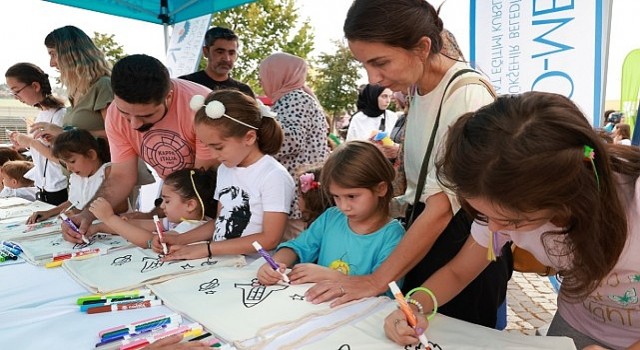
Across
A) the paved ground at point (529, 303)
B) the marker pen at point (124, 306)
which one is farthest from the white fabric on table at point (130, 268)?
the paved ground at point (529, 303)

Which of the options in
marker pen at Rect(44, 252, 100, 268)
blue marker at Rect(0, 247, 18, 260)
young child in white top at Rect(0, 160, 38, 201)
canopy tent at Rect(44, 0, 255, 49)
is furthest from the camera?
canopy tent at Rect(44, 0, 255, 49)

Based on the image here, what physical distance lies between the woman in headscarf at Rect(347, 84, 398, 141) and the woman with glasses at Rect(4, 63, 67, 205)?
2147 mm

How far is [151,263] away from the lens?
1465 mm

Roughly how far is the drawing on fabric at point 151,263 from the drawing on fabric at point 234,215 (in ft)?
0.78

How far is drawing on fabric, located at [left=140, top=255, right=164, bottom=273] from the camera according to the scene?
141cm

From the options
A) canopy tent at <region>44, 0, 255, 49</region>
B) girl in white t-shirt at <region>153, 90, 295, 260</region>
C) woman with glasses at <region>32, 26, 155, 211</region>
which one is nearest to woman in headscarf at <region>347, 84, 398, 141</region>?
canopy tent at <region>44, 0, 255, 49</region>

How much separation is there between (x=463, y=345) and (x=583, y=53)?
5.51 feet

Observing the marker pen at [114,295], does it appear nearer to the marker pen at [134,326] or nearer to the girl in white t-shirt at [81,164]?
the marker pen at [134,326]

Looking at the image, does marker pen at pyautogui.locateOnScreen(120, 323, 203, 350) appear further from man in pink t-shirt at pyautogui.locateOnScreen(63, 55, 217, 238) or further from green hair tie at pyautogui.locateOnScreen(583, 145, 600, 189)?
man in pink t-shirt at pyautogui.locateOnScreen(63, 55, 217, 238)

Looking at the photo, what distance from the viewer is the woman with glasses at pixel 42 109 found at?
9.64ft

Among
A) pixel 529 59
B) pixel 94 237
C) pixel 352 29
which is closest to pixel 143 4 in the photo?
pixel 94 237

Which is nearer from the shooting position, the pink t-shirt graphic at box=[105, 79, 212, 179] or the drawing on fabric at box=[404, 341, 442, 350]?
the drawing on fabric at box=[404, 341, 442, 350]

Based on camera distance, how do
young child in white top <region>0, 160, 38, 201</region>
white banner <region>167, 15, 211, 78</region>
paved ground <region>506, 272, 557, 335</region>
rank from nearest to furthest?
paved ground <region>506, 272, 557, 335</region> → young child in white top <region>0, 160, 38, 201</region> → white banner <region>167, 15, 211, 78</region>

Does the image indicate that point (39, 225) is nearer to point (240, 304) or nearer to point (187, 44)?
point (240, 304)
